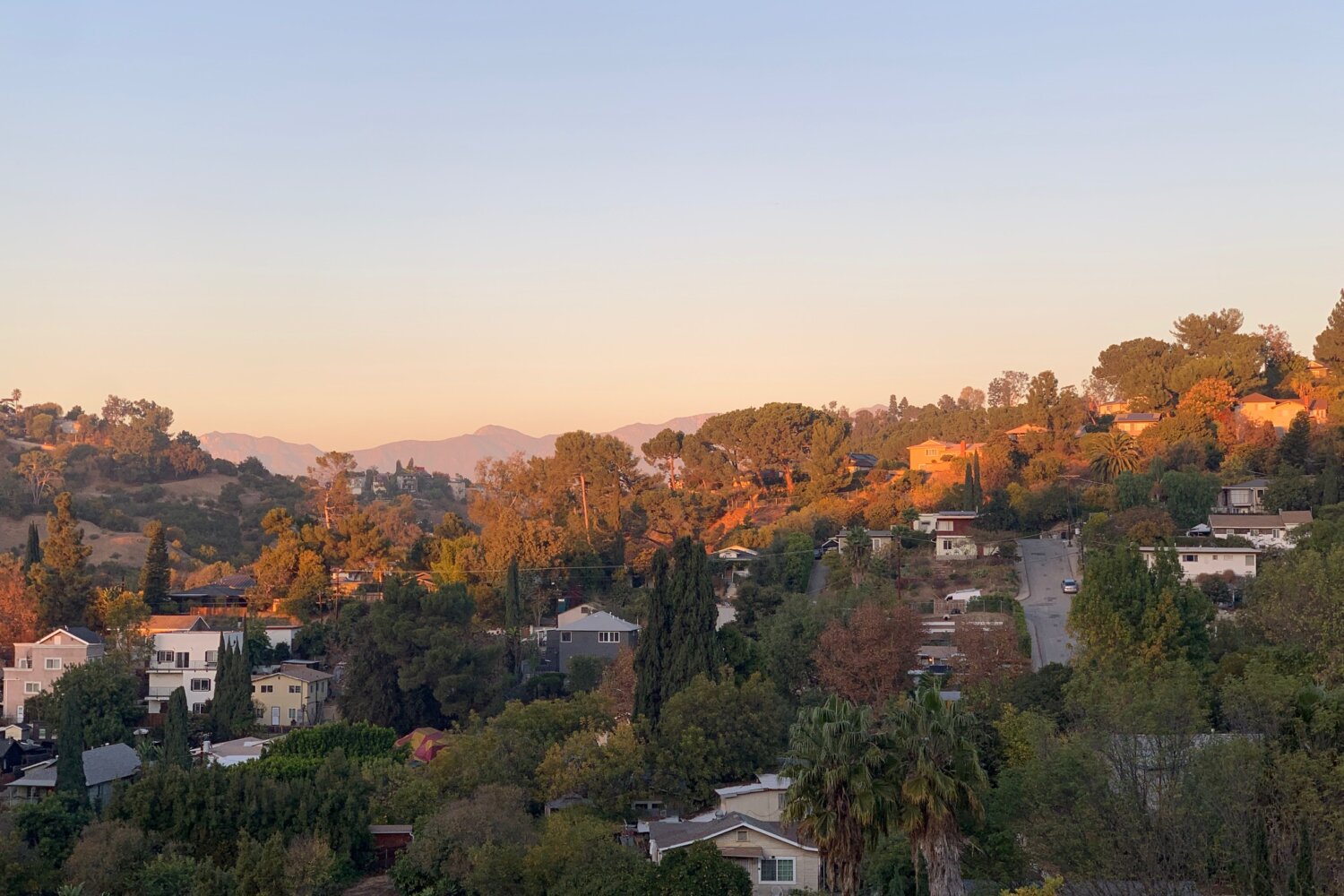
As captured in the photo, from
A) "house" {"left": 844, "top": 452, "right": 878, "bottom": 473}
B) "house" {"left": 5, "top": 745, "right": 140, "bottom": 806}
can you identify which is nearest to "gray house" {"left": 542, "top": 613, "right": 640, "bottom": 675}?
"house" {"left": 5, "top": 745, "right": 140, "bottom": 806}

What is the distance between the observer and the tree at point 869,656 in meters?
43.2

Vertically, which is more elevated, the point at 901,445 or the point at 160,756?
the point at 901,445

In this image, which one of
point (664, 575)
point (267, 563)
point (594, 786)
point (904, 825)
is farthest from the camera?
point (267, 563)

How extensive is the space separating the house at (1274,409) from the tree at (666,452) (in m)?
32.7

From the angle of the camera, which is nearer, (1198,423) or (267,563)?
(267,563)

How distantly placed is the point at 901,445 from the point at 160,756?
210ft

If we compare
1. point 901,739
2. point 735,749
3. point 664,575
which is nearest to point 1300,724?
point 901,739

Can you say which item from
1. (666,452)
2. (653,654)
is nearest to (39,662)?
(653,654)

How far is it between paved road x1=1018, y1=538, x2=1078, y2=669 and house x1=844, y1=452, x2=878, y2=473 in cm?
1771

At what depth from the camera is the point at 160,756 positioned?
4388 cm

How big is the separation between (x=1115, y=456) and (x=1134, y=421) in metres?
11.7

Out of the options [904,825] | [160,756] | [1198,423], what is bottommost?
[160,756]

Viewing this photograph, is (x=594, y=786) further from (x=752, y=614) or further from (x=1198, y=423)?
(x=1198, y=423)

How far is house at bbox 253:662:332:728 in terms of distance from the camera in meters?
53.2
